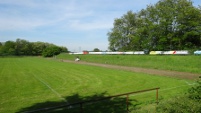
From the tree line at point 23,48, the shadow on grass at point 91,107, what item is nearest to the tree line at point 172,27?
the shadow on grass at point 91,107

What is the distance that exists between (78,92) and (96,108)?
402 centimetres

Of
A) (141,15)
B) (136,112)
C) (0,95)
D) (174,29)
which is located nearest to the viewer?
(136,112)

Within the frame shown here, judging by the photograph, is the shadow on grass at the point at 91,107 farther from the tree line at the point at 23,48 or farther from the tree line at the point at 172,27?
the tree line at the point at 23,48

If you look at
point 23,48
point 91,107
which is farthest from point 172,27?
point 23,48

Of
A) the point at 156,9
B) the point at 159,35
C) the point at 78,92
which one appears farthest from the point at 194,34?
the point at 78,92

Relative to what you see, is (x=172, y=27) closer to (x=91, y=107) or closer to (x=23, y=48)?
(x=91, y=107)

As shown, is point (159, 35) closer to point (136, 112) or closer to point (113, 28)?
point (113, 28)

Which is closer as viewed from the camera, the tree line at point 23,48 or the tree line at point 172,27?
the tree line at point 172,27

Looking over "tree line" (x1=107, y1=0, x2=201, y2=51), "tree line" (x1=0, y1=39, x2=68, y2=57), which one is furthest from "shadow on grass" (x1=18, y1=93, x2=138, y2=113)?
"tree line" (x1=0, y1=39, x2=68, y2=57)

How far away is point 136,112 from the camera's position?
311 inches

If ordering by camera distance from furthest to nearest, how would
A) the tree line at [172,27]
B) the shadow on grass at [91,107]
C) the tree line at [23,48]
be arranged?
the tree line at [23,48], the tree line at [172,27], the shadow on grass at [91,107]

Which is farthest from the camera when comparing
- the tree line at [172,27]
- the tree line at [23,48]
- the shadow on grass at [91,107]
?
the tree line at [23,48]

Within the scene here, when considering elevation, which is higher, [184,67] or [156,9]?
[156,9]

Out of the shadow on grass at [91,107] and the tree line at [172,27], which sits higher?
the tree line at [172,27]
